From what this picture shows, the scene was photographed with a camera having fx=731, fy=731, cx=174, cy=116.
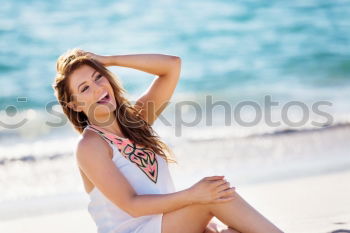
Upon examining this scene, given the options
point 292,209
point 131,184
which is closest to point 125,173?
point 131,184

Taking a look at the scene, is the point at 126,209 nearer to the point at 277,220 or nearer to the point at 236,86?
the point at 277,220

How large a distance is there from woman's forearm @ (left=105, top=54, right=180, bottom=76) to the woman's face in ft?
0.71

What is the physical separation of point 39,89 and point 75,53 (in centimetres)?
861

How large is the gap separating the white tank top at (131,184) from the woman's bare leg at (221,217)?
0.24 ft

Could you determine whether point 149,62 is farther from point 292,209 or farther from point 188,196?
point 292,209

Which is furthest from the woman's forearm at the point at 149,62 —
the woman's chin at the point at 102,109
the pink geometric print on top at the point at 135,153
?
the pink geometric print on top at the point at 135,153

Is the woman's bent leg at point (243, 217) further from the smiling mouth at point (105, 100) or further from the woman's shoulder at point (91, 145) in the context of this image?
the smiling mouth at point (105, 100)

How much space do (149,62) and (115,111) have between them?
0.41 m

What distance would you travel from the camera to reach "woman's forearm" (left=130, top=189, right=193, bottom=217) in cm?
354

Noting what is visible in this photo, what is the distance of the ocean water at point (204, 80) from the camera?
702cm

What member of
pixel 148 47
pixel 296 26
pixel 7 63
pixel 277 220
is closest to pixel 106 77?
pixel 277 220

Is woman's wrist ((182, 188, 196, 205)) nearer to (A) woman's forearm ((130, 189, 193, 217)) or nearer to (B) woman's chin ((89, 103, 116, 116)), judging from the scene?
(A) woman's forearm ((130, 189, 193, 217))

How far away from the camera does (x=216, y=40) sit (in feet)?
50.2

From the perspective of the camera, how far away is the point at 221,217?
3.67 meters
